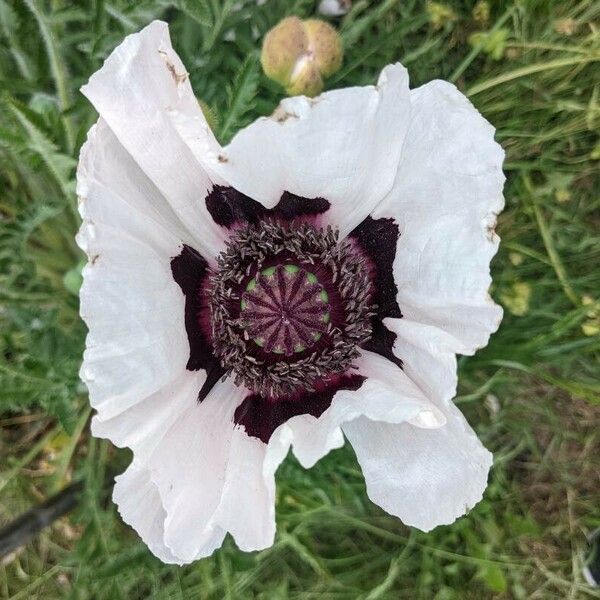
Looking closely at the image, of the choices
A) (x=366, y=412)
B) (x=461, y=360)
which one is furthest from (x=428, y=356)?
(x=461, y=360)

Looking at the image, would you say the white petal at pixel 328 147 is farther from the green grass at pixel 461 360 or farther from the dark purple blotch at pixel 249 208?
the green grass at pixel 461 360

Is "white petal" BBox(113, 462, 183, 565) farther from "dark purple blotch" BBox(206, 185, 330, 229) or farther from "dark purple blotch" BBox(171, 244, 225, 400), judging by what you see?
"dark purple blotch" BBox(206, 185, 330, 229)

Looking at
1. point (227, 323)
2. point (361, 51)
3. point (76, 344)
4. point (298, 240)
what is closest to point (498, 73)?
point (361, 51)

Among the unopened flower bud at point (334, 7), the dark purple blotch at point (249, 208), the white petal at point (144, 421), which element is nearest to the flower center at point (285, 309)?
the dark purple blotch at point (249, 208)

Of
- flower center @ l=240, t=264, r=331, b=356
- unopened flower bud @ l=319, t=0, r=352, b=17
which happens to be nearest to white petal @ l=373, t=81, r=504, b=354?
flower center @ l=240, t=264, r=331, b=356

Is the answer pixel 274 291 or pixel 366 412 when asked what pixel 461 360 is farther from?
pixel 366 412
